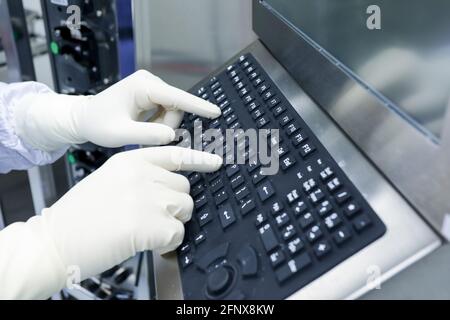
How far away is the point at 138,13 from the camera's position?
1101mm

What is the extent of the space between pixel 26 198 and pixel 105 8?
120cm

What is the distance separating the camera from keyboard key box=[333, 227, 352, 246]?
38 centimetres

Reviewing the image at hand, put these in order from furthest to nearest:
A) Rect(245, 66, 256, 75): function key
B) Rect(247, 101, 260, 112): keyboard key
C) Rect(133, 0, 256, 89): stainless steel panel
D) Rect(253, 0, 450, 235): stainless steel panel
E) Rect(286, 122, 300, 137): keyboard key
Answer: Rect(133, 0, 256, 89): stainless steel panel → Rect(245, 66, 256, 75): function key → Rect(247, 101, 260, 112): keyboard key → Rect(286, 122, 300, 137): keyboard key → Rect(253, 0, 450, 235): stainless steel panel

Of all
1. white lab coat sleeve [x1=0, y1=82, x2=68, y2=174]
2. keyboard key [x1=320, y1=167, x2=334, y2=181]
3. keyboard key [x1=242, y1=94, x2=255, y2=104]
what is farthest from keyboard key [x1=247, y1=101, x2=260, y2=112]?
white lab coat sleeve [x1=0, y1=82, x2=68, y2=174]

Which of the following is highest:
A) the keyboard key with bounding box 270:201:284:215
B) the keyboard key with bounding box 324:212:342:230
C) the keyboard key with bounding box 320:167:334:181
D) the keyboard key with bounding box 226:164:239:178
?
the keyboard key with bounding box 320:167:334:181

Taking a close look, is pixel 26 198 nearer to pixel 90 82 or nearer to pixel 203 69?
pixel 90 82

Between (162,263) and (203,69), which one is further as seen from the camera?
(203,69)

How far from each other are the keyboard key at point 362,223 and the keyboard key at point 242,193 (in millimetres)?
157

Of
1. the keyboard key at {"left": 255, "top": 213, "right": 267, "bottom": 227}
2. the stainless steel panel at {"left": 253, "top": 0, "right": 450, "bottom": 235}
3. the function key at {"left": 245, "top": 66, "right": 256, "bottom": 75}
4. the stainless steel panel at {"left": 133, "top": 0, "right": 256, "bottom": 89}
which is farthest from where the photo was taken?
the stainless steel panel at {"left": 133, "top": 0, "right": 256, "bottom": 89}

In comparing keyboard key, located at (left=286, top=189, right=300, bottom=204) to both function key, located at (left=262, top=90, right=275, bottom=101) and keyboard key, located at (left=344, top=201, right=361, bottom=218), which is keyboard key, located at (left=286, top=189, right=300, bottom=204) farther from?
function key, located at (left=262, top=90, right=275, bottom=101)

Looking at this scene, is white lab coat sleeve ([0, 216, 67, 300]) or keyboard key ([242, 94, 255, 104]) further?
keyboard key ([242, 94, 255, 104])
